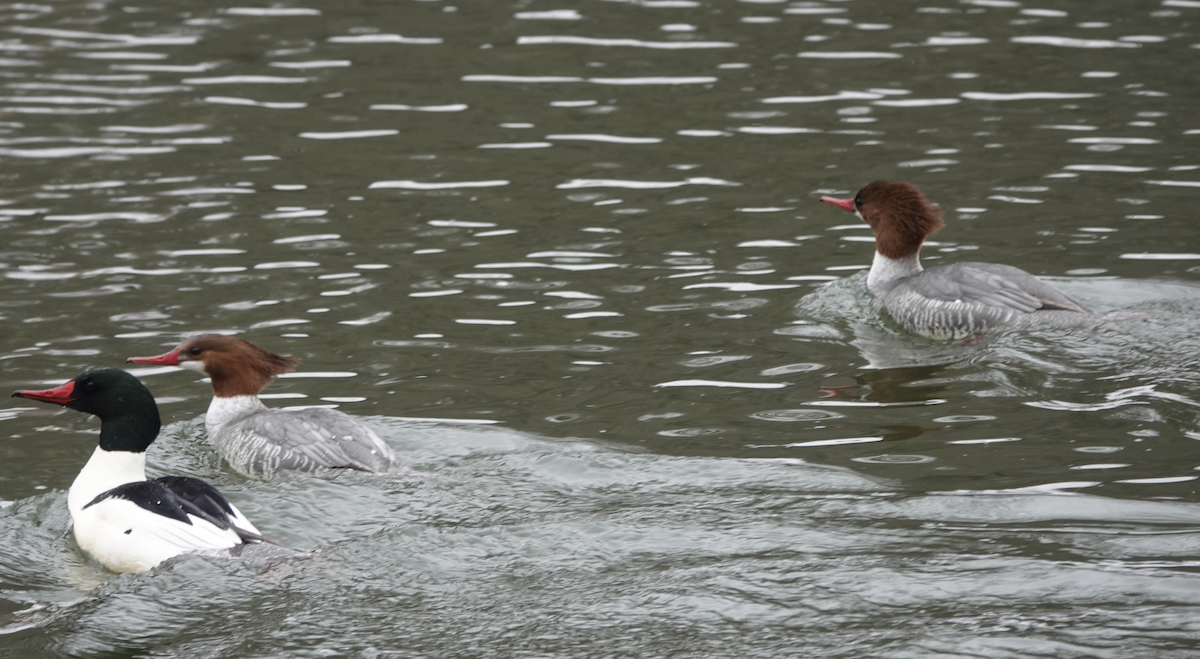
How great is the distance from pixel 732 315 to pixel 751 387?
1.29 metres

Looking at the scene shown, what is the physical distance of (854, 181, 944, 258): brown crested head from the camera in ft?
34.6

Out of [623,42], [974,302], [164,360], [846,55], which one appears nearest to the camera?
[164,360]

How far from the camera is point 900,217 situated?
34.7ft

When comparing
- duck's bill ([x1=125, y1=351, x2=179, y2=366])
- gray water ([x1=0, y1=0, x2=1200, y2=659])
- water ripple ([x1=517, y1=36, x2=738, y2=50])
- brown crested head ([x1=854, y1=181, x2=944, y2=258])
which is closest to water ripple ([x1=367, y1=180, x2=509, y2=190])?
gray water ([x1=0, y1=0, x2=1200, y2=659])

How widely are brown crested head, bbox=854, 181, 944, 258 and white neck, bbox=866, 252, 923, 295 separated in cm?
4

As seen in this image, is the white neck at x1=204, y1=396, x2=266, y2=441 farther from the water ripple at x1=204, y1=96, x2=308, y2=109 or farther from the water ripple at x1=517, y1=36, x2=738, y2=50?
the water ripple at x1=517, y1=36, x2=738, y2=50

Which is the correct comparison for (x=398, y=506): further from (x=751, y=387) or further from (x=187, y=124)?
(x=187, y=124)

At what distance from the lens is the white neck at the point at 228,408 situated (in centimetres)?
823

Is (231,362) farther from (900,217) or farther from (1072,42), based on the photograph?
(1072,42)

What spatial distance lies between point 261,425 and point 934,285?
15.6 feet

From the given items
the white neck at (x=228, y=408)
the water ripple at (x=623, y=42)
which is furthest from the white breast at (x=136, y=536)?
the water ripple at (x=623, y=42)

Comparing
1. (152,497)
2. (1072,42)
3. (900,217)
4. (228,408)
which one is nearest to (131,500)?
(152,497)

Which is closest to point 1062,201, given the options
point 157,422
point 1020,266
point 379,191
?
point 1020,266

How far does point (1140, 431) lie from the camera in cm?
762
